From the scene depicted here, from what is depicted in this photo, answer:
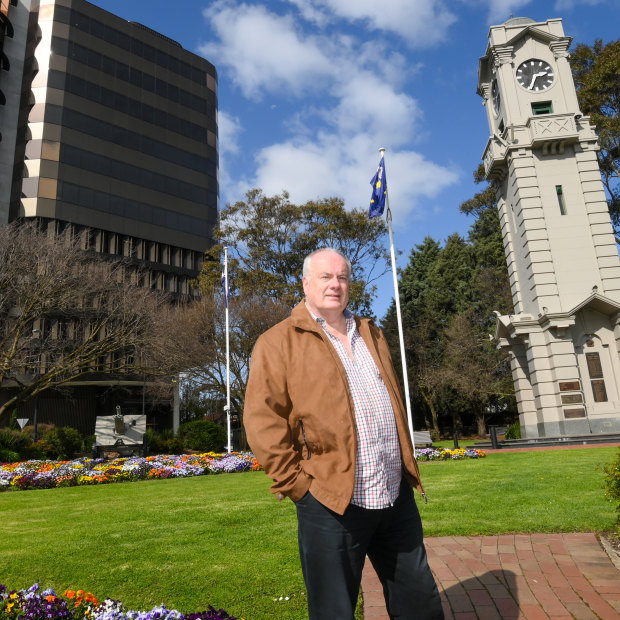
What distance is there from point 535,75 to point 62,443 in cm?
2925

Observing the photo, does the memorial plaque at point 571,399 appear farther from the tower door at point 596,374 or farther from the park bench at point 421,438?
the park bench at point 421,438

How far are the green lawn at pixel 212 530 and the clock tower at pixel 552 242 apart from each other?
36.8ft

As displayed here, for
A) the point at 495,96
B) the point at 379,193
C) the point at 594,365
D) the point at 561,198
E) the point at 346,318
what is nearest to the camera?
the point at 346,318

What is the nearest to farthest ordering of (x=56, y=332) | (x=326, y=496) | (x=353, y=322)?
1. (x=326, y=496)
2. (x=353, y=322)
3. (x=56, y=332)

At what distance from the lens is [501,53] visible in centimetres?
2423

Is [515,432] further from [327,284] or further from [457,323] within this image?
[327,284]

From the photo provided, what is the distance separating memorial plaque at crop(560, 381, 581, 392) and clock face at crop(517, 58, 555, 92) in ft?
44.5

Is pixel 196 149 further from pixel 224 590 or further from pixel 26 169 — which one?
pixel 224 590

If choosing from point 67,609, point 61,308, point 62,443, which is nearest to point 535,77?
point 61,308

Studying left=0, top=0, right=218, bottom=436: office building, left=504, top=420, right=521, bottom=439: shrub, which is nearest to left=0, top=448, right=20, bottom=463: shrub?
left=0, top=0, right=218, bottom=436: office building

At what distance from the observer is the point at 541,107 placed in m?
23.8

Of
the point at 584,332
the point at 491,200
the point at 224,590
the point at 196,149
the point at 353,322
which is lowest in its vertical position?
the point at 224,590

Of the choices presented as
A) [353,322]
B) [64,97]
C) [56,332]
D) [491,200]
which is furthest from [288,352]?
[64,97]

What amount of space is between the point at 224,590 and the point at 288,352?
2.78m
